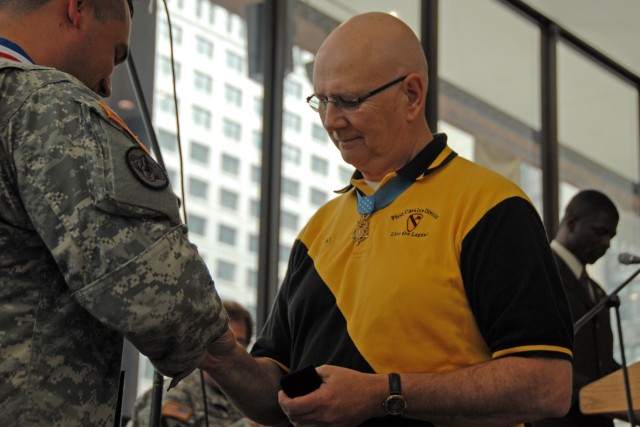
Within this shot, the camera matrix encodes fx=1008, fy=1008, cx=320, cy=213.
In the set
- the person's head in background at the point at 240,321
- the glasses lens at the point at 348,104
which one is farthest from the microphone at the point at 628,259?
the person's head in background at the point at 240,321

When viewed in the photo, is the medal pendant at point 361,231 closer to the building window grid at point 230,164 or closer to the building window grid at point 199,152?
the building window grid at point 199,152

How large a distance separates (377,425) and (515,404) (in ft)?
0.81

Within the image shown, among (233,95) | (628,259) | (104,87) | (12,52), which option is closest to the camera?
(12,52)

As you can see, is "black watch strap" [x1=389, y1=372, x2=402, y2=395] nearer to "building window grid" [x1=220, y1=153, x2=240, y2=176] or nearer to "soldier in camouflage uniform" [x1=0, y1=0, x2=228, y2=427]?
"soldier in camouflage uniform" [x1=0, y1=0, x2=228, y2=427]

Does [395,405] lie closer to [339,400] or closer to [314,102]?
[339,400]

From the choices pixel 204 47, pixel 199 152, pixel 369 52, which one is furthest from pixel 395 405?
→ pixel 204 47

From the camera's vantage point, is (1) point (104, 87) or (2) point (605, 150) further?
(2) point (605, 150)

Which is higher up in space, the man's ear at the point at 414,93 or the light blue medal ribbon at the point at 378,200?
the man's ear at the point at 414,93

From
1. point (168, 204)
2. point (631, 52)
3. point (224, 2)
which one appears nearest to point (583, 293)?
point (224, 2)

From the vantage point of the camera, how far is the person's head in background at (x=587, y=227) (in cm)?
420

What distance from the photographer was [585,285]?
13.1ft

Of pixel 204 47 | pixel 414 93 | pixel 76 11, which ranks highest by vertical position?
pixel 204 47

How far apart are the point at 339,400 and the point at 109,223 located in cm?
57

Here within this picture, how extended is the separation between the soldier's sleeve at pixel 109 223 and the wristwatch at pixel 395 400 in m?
0.46
